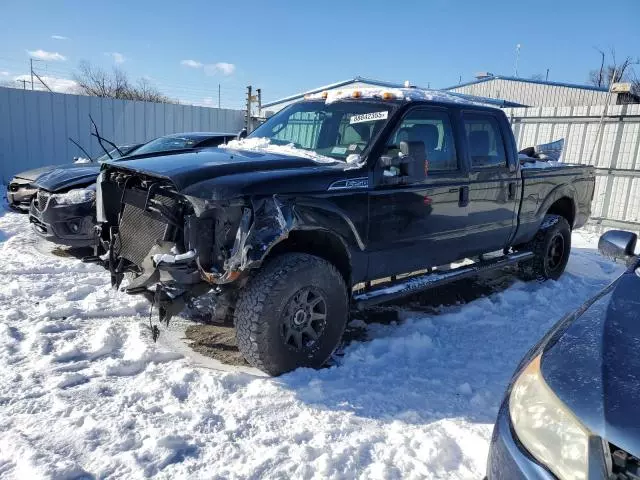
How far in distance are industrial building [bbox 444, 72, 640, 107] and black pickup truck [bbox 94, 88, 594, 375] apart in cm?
2252

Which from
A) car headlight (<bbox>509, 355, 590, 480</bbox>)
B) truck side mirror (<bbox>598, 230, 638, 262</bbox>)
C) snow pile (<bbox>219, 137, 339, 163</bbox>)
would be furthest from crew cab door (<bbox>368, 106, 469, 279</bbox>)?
car headlight (<bbox>509, 355, 590, 480</bbox>)

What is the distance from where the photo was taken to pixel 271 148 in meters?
4.19

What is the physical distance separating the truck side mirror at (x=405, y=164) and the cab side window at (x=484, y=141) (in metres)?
1.11

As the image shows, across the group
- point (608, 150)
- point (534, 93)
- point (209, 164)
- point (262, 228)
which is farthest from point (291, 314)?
point (534, 93)

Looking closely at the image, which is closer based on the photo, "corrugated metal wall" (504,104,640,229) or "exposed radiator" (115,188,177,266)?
"exposed radiator" (115,188,177,266)

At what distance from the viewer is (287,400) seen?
315 centimetres

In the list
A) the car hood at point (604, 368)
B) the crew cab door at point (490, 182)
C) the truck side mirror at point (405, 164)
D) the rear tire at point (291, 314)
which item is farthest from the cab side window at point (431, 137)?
the car hood at point (604, 368)

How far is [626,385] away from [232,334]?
3165mm

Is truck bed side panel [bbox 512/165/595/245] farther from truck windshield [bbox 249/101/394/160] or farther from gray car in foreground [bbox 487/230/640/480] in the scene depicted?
gray car in foreground [bbox 487/230/640/480]

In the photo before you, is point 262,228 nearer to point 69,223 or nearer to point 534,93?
point 69,223

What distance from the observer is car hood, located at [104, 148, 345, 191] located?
3.13 meters

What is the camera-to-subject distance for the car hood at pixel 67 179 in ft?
20.1

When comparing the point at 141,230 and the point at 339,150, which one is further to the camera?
the point at 339,150

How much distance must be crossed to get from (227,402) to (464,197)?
2.81m
